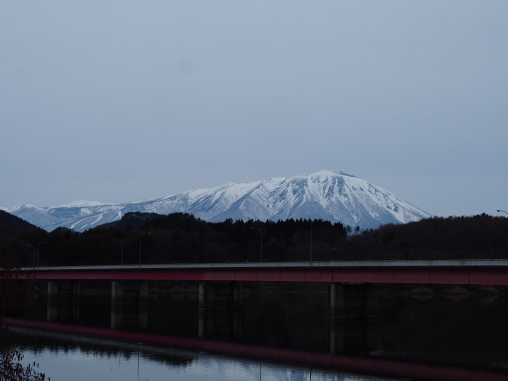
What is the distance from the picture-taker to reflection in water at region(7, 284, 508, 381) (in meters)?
50.7

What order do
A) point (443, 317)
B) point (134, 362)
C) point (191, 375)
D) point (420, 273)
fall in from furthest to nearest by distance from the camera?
1. point (443, 317)
2. point (420, 273)
3. point (134, 362)
4. point (191, 375)

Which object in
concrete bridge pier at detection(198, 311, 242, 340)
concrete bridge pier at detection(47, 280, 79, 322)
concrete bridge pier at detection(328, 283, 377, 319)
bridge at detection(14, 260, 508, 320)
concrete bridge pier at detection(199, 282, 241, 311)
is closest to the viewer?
concrete bridge pier at detection(198, 311, 242, 340)

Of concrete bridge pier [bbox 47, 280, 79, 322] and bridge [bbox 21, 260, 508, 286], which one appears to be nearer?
bridge [bbox 21, 260, 508, 286]

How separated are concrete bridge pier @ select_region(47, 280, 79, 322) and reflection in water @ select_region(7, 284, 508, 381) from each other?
44 centimetres

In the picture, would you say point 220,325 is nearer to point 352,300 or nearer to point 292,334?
point 292,334

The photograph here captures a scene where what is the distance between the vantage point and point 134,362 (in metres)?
50.6

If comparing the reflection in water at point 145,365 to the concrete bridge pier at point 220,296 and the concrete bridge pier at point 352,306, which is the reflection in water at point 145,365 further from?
the concrete bridge pier at point 220,296

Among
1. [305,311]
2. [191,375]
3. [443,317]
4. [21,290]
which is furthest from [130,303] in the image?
[21,290]

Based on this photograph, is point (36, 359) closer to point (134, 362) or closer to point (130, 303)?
point (134, 362)

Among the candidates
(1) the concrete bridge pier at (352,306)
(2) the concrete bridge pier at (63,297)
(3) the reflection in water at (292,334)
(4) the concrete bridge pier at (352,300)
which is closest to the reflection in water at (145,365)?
(3) the reflection in water at (292,334)

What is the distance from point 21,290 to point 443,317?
215 feet

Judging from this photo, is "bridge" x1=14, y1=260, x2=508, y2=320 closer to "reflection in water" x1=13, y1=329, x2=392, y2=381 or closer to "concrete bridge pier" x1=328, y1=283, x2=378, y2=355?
"concrete bridge pier" x1=328, y1=283, x2=378, y2=355

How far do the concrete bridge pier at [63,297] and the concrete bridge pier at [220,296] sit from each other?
676 inches

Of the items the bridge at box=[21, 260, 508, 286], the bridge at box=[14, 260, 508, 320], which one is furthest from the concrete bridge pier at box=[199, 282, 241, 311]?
the bridge at box=[21, 260, 508, 286]
